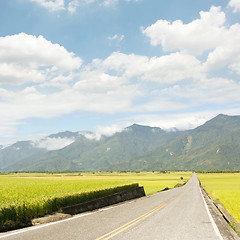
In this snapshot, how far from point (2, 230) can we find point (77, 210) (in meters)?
7.93


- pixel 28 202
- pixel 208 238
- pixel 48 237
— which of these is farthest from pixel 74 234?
pixel 208 238

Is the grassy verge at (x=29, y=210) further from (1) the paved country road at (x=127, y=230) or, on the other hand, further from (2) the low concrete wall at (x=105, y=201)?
(1) the paved country road at (x=127, y=230)

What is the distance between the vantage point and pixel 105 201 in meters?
26.1

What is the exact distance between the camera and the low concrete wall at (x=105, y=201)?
64.9ft

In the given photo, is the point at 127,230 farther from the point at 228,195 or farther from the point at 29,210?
the point at 228,195

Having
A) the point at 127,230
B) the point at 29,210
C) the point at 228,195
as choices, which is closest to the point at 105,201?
the point at 29,210

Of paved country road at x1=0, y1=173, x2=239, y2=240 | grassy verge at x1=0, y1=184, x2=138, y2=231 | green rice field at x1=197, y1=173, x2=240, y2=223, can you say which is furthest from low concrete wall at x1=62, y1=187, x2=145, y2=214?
green rice field at x1=197, y1=173, x2=240, y2=223

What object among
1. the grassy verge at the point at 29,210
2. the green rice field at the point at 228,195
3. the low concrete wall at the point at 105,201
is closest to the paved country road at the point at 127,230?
the grassy verge at the point at 29,210

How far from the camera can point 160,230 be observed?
13.4m

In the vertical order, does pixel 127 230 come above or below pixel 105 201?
above

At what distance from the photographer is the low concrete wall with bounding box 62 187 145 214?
1979cm

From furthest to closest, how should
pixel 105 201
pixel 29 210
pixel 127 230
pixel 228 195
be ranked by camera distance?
pixel 228 195 → pixel 105 201 → pixel 29 210 → pixel 127 230

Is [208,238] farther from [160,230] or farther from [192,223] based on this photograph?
[192,223]

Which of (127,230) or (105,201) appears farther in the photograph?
(105,201)
